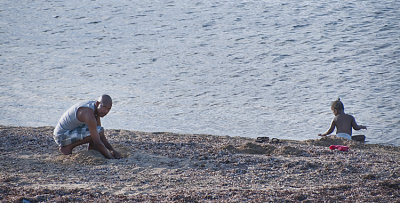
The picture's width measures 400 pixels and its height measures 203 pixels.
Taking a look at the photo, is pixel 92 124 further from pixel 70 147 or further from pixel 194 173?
pixel 194 173

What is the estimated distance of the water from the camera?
10.3 m

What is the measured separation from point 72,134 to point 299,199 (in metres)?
2.61

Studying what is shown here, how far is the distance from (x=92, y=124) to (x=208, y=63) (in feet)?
32.4

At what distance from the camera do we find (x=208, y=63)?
1512cm

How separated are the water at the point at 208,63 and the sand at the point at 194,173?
9.59 ft

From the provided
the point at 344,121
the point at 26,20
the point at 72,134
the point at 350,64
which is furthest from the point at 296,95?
the point at 26,20

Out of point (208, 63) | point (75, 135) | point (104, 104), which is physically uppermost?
point (104, 104)

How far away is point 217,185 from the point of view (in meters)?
4.74

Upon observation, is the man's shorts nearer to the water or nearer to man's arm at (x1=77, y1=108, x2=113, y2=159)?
man's arm at (x1=77, y1=108, x2=113, y2=159)

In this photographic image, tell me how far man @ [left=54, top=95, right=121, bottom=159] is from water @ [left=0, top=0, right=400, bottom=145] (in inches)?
134

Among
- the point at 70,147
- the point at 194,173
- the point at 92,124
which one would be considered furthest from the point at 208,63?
the point at 194,173

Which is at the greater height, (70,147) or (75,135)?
(75,135)

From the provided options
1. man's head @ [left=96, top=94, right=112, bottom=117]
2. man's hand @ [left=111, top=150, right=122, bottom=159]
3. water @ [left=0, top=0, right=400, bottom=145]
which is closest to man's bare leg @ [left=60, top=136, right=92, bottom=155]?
man's hand @ [left=111, top=150, right=122, bottom=159]

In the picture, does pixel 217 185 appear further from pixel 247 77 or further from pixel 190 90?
pixel 247 77
